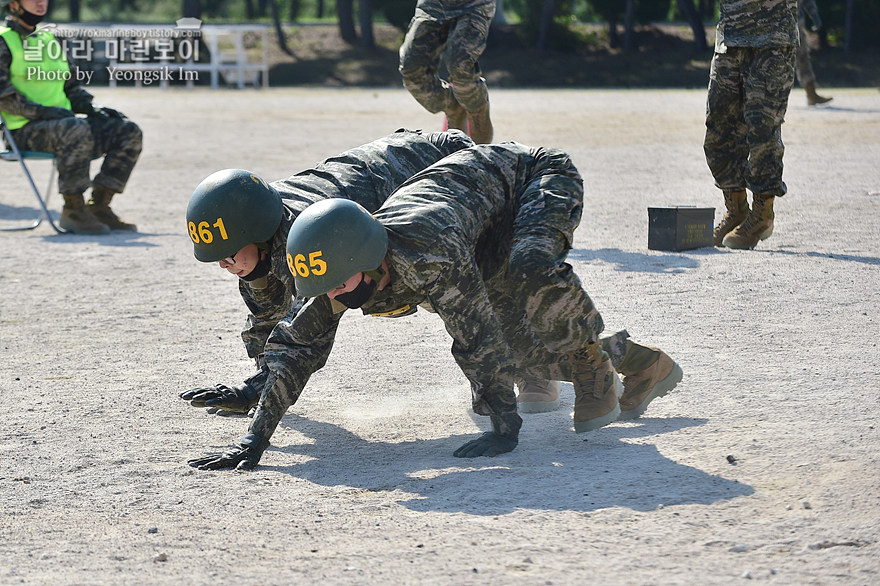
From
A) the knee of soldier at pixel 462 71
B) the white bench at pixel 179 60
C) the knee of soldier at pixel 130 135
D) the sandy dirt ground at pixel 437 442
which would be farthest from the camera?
the white bench at pixel 179 60

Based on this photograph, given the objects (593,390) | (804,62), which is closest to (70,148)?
(593,390)

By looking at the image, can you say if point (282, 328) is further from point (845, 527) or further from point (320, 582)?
point (845, 527)

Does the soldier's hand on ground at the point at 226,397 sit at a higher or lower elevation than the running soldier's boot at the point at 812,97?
lower

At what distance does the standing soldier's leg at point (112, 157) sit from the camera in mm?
10945

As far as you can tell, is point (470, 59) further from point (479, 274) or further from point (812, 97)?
point (812, 97)

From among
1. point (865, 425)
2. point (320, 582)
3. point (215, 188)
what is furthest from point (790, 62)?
point (320, 582)

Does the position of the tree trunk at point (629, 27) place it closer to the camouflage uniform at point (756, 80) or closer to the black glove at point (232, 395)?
the camouflage uniform at point (756, 80)

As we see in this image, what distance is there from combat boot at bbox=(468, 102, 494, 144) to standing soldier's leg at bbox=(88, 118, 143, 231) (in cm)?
294

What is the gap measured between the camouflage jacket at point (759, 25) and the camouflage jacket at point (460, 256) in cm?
400

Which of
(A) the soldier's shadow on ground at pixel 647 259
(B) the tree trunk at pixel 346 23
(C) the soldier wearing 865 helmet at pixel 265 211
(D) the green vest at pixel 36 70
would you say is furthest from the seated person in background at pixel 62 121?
(B) the tree trunk at pixel 346 23

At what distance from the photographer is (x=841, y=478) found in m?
4.43

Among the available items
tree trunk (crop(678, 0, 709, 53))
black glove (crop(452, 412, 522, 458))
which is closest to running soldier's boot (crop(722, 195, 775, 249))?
black glove (crop(452, 412, 522, 458))

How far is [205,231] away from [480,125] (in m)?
5.94

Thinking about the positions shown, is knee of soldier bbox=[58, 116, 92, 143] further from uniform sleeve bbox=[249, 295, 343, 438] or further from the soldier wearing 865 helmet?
uniform sleeve bbox=[249, 295, 343, 438]
